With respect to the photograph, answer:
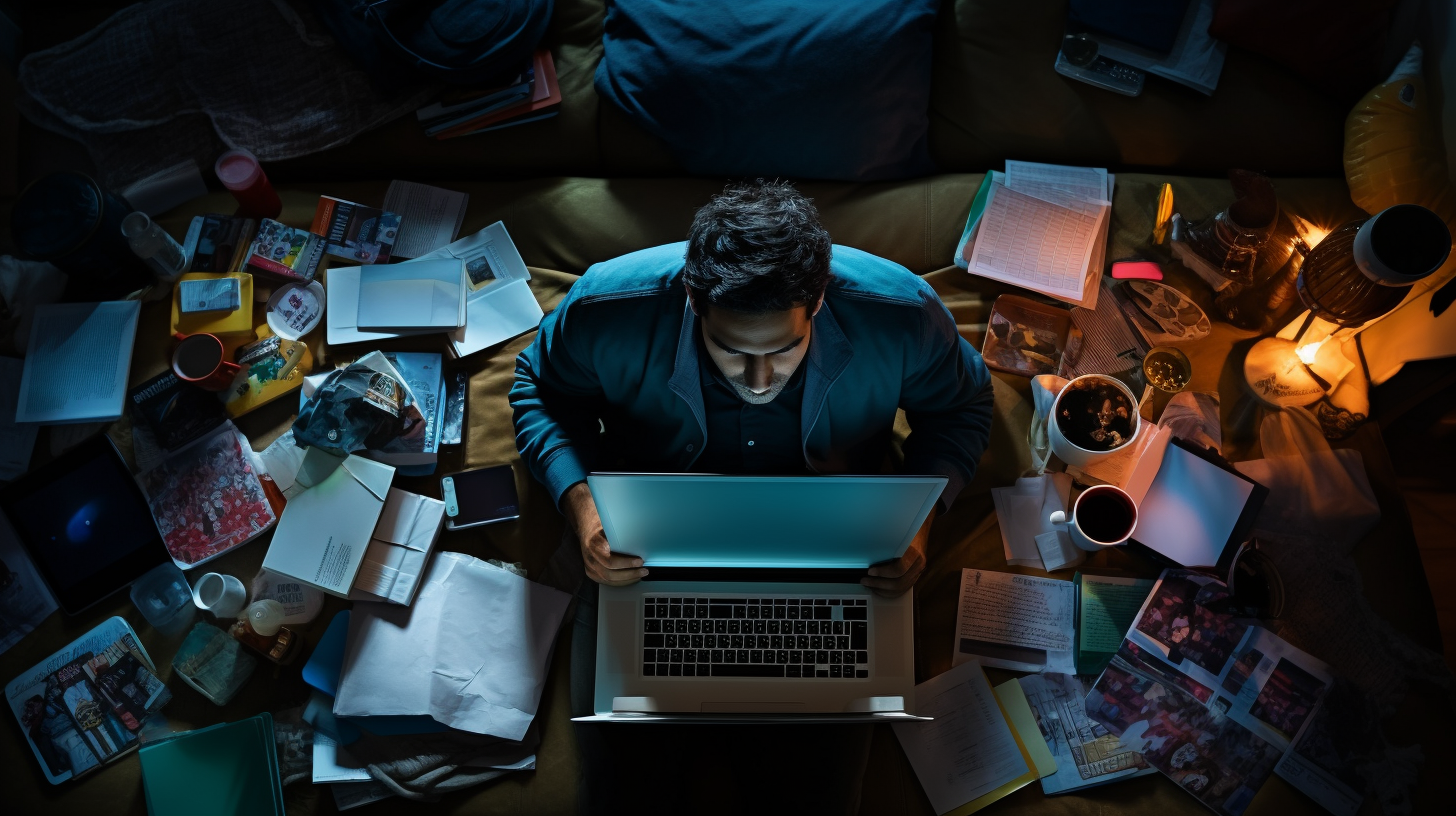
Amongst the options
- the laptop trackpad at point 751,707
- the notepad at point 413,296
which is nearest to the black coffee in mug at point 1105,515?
the laptop trackpad at point 751,707

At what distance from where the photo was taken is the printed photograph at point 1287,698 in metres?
1.54

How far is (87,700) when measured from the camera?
1598mm

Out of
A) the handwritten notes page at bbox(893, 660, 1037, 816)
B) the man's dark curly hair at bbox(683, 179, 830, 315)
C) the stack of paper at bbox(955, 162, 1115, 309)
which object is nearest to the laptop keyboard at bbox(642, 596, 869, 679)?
the handwritten notes page at bbox(893, 660, 1037, 816)

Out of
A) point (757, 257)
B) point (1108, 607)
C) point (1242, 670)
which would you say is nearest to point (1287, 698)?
point (1242, 670)

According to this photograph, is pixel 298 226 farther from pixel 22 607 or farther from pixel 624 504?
pixel 624 504

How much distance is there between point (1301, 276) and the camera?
172cm

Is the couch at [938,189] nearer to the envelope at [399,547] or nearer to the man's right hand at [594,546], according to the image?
the envelope at [399,547]

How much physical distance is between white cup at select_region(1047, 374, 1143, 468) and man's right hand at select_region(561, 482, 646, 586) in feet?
2.64

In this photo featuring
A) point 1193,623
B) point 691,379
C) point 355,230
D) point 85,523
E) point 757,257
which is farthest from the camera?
point 355,230

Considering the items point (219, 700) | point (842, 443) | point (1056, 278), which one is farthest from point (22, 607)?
point (1056, 278)

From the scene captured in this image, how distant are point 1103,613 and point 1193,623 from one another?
154mm

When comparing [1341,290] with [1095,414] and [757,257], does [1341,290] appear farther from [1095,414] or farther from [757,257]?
[757,257]

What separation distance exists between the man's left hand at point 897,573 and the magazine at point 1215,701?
1.40ft

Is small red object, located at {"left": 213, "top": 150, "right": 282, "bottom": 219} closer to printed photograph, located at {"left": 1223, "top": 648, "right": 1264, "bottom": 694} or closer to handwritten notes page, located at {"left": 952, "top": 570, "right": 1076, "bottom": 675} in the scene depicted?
handwritten notes page, located at {"left": 952, "top": 570, "right": 1076, "bottom": 675}
